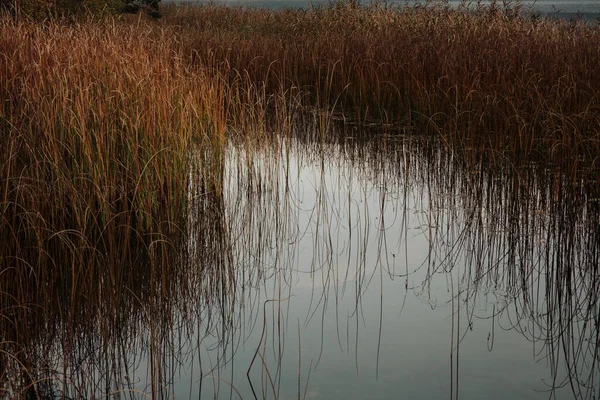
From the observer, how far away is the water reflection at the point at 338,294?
2.89 m

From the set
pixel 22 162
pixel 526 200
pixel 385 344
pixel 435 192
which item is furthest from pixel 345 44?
pixel 385 344

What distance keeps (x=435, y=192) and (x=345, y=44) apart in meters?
5.44

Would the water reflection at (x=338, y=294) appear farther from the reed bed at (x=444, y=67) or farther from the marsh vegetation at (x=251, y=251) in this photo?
the reed bed at (x=444, y=67)

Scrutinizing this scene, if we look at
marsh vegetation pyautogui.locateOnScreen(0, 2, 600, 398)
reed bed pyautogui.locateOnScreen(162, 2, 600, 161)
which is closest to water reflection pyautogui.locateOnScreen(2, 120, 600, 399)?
marsh vegetation pyautogui.locateOnScreen(0, 2, 600, 398)

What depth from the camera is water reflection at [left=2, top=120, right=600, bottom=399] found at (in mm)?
2889

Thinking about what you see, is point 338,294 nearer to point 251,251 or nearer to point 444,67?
point 251,251

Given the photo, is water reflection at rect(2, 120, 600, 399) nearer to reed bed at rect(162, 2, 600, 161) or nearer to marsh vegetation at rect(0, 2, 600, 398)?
marsh vegetation at rect(0, 2, 600, 398)

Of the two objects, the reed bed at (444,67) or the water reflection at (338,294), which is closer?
the water reflection at (338,294)

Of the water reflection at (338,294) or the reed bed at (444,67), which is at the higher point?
the reed bed at (444,67)

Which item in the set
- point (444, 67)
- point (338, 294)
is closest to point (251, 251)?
point (338, 294)

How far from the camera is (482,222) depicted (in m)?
4.66

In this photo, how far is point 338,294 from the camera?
3750 mm

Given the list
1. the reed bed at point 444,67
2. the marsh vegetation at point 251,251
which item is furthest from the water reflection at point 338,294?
the reed bed at point 444,67

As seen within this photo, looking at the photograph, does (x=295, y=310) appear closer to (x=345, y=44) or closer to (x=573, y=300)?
(x=573, y=300)
